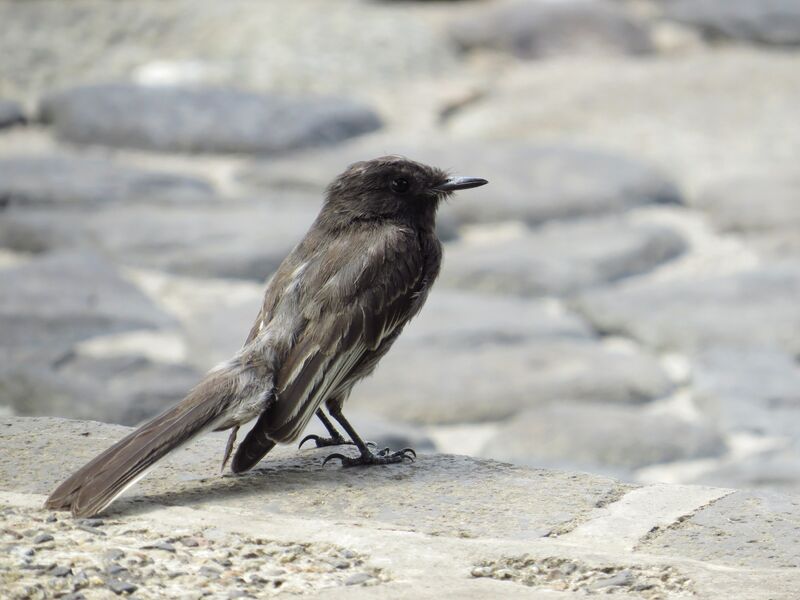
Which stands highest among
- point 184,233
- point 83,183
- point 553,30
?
point 553,30

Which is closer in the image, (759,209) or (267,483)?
(267,483)

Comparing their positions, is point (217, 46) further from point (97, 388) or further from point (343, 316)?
point (343, 316)

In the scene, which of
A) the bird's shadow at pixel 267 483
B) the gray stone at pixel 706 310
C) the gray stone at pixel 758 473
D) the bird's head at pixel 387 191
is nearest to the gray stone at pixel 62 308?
the gray stone at pixel 706 310

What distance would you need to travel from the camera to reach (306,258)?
11.4 ft

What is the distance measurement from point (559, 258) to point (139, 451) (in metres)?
3.55

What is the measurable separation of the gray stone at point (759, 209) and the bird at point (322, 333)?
2939mm

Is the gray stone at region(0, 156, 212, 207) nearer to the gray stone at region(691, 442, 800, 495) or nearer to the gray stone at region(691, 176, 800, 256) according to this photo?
the gray stone at region(691, 176, 800, 256)

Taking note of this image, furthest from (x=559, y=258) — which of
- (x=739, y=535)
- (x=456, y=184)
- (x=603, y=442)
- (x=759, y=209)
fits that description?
(x=739, y=535)

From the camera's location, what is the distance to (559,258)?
20.0ft

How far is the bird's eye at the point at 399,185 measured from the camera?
3.69m

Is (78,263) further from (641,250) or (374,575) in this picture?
(374,575)

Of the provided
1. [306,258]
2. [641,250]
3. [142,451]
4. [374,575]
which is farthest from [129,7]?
[374,575]

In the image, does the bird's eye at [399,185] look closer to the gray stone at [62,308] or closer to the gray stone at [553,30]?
the gray stone at [62,308]

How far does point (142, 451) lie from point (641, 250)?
378 centimetres
